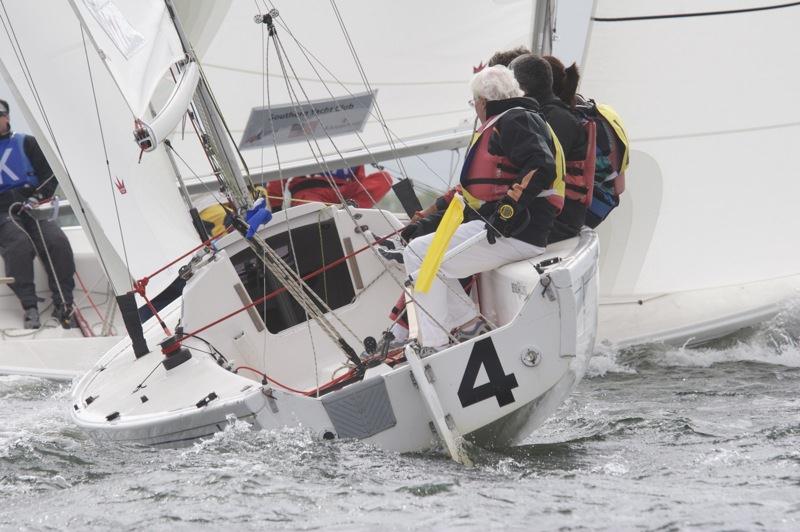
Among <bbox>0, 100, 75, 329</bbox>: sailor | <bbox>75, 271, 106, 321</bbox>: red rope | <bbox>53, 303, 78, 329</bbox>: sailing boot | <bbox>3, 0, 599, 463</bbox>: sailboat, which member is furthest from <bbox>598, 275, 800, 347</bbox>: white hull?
<bbox>0, 100, 75, 329</bbox>: sailor

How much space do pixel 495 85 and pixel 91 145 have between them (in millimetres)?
1828

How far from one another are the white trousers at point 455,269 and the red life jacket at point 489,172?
0.34ft

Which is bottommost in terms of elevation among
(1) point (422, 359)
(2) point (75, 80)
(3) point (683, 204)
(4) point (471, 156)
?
(3) point (683, 204)

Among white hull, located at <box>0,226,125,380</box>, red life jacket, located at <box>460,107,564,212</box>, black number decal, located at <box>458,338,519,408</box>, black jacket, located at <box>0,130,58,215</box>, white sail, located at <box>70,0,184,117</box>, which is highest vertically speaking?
white sail, located at <box>70,0,184,117</box>

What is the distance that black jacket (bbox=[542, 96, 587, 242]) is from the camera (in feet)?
12.9

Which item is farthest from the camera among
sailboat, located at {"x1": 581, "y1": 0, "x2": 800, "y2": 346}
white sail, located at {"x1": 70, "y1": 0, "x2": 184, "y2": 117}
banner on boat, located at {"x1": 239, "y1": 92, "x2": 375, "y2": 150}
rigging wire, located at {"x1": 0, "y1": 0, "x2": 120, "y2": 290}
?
banner on boat, located at {"x1": 239, "y1": 92, "x2": 375, "y2": 150}

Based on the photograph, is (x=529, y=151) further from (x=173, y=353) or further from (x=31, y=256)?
(x=31, y=256)

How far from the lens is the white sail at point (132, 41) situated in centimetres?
384

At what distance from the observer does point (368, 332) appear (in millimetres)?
4934

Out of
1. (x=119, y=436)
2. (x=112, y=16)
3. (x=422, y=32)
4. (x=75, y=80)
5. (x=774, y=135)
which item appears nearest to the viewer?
(x=119, y=436)

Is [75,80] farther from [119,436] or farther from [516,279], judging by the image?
[516,279]

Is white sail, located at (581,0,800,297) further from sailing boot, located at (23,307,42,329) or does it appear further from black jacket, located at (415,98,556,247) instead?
sailing boot, located at (23,307,42,329)

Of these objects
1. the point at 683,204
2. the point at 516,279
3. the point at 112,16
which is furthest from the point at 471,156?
the point at 683,204

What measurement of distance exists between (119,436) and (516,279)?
1.26 m
